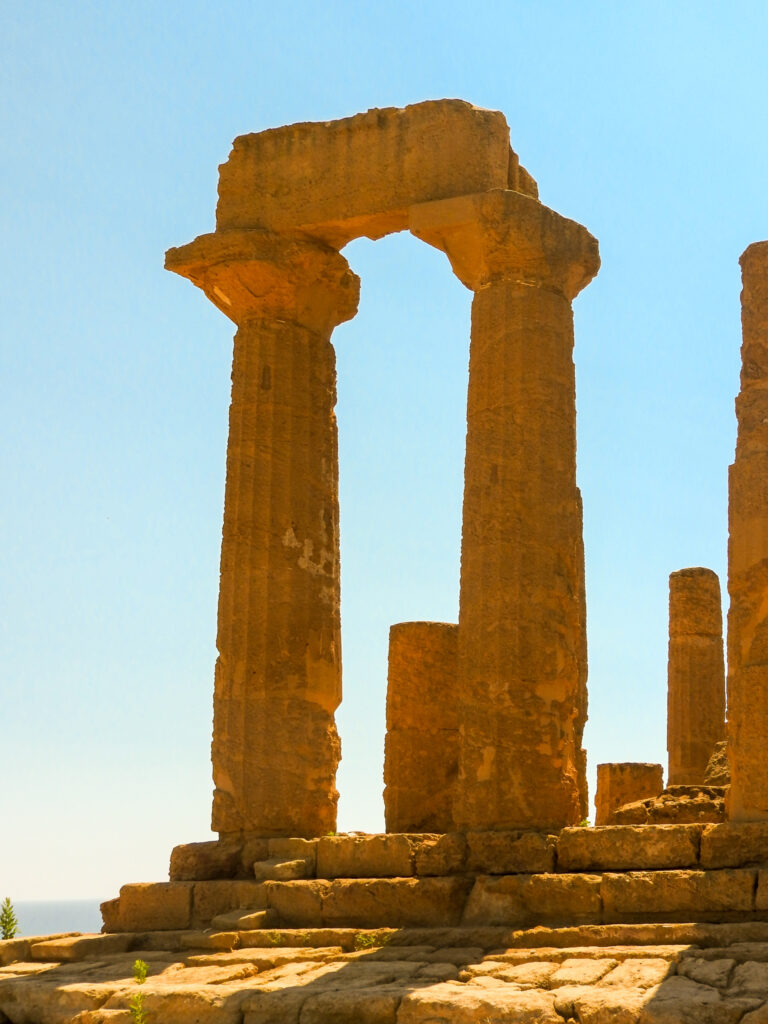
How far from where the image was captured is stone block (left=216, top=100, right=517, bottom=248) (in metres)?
17.3

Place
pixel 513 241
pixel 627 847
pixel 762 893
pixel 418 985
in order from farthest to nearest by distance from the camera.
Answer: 1. pixel 513 241
2. pixel 627 847
3. pixel 762 893
4. pixel 418 985

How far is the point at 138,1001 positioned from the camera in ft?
41.9

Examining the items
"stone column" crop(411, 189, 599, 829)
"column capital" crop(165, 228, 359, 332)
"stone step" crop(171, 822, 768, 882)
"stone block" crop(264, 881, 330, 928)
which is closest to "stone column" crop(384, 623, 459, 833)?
"stone step" crop(171, 822, 768, 882)

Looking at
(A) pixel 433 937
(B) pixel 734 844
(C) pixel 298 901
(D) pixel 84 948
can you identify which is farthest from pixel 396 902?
(D) pixel 84 948

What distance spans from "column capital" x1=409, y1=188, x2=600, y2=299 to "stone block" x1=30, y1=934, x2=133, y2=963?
7.40 meters

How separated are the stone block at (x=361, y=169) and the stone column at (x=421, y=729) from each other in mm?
4857

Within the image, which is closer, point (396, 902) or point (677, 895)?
point (677, 895)

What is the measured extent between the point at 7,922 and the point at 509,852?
5881 millimetres

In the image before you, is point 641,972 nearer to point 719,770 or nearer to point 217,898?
point 217,898

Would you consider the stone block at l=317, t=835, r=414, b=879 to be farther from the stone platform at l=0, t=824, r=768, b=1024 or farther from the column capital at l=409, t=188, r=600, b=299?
the column capital at l=409, t=188, r=600, b=299

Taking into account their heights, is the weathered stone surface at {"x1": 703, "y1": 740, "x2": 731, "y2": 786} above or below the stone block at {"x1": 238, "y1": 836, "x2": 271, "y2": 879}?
above

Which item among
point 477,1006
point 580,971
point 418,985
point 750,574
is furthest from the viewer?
point 750,574

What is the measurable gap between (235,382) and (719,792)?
702 cm

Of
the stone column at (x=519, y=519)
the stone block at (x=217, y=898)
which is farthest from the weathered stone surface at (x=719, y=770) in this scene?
the stone block at (x=217, y=898)
